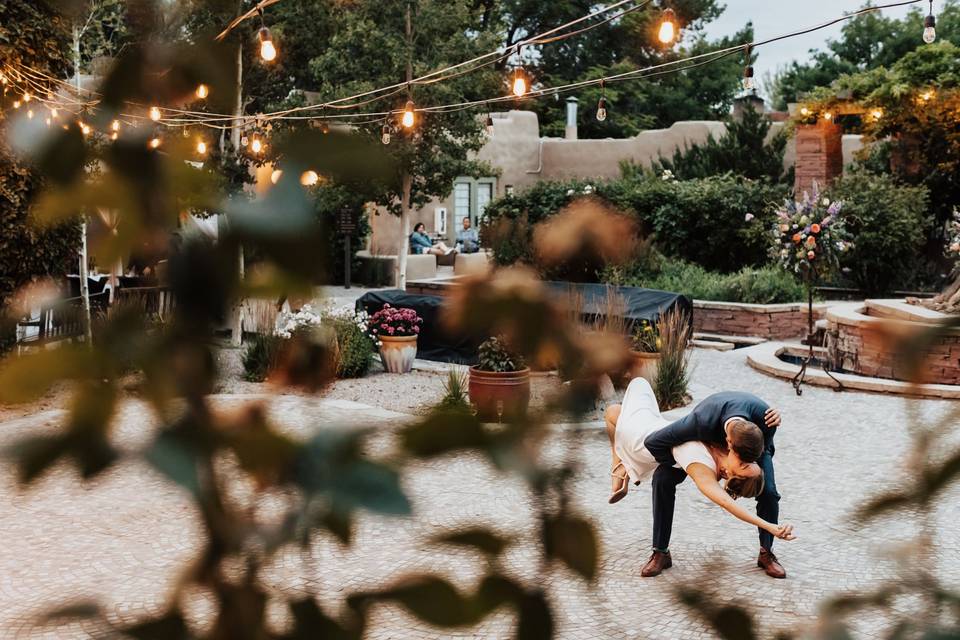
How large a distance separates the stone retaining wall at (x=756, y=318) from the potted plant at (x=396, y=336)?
4586mm

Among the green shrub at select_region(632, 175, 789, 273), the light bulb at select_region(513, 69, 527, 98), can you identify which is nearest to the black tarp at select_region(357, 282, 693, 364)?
the light bulb at select_region(513, 69, 527, 98)

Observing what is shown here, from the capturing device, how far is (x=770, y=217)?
51.7 ft

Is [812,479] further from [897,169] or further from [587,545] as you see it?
[897,169]

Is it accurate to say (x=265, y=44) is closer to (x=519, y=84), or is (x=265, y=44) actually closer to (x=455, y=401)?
(x=519, y=84)

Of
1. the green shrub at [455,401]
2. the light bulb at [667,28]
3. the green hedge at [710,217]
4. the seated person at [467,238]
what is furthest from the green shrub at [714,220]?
the green shrub at [455,401]

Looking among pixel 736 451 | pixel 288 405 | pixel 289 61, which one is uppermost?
pixel 289 61

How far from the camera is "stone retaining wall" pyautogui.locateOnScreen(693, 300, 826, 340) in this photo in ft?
43.2

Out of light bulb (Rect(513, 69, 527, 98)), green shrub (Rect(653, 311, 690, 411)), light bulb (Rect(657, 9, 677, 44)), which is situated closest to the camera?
light bulb (Rect(657, 9, 677, 44))

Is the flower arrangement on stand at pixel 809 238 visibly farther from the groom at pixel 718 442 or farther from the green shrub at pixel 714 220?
the groom at pixel 718 442

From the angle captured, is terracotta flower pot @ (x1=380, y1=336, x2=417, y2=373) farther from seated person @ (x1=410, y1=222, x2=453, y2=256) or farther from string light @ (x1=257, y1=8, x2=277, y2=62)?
seated person @ (x1=410, y1=222, x2=453, y2=256)

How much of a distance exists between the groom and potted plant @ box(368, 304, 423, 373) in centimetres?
591

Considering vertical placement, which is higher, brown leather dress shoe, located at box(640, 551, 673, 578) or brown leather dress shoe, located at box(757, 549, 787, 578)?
brown leather dress shoe, located at box(640, 551, 673, 578)

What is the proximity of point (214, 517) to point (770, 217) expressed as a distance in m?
16.1

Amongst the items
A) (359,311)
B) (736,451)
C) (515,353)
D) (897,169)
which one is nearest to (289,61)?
(359,311)
